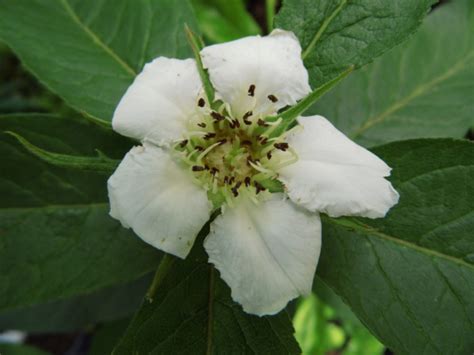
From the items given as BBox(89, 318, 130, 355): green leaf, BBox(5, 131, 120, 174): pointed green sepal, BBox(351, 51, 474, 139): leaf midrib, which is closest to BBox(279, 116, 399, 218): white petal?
BBox(5, 131, 120, 174): pointed green sepal

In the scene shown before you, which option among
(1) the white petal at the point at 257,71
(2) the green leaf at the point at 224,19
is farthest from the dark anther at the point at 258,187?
(2) the green leaf at the point at 224,19

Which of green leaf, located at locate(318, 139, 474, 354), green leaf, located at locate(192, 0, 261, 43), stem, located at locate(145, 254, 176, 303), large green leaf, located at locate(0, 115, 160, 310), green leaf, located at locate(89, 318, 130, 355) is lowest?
green leaf, located at locate(89, 318, 130, 355)

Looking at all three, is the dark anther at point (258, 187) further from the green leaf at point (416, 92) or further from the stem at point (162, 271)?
the green leaf at point (416, 92)

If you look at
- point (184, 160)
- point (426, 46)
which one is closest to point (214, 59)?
point (184, 160)

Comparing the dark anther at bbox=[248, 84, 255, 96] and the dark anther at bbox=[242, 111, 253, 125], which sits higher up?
the dark anther at bbox=[248, 84, 255, 96]

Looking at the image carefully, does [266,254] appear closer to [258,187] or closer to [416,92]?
[258,187]

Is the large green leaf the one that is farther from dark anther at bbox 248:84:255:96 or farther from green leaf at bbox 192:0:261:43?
green leaf at bbox 192:0:261:43
